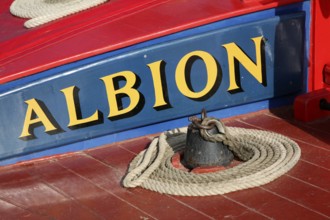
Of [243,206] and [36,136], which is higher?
[36,136]

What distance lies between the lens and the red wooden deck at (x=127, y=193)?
215 cm

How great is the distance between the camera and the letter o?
8.73ft

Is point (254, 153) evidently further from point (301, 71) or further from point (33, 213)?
point (33, 213)

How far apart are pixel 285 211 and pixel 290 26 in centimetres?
94

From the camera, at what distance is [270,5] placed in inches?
108

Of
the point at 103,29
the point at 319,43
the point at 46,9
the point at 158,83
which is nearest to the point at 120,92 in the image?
the point at 158,83

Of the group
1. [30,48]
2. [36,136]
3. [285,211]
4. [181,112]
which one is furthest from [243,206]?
[30,48]

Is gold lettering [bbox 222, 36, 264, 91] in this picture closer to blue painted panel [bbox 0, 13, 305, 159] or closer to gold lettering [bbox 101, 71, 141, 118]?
blue painted panel [bbox 0, 13, 305, 159]

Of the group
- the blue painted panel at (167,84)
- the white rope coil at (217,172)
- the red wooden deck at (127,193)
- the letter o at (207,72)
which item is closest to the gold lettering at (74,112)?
the blue painted panel at (167,84)

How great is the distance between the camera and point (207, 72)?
8.86 feet

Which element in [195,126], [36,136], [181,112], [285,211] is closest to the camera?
[285,211]

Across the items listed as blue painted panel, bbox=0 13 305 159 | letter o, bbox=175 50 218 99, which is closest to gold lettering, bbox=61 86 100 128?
blue painted panel, bbox=0 13 305 159

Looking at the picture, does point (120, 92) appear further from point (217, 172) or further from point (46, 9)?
point (46, 9)

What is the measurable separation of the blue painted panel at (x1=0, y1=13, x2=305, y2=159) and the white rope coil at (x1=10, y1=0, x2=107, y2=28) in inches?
18.9
